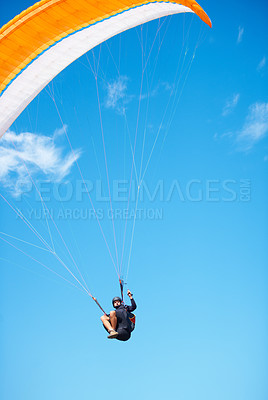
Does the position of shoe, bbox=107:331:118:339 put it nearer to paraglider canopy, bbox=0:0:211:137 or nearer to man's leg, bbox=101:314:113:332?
man's leg, bbox=101:314:113:332

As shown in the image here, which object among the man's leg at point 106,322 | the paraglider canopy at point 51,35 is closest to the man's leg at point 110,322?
the man's leg at point 106,322

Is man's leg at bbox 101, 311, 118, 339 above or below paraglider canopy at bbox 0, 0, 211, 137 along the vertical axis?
below

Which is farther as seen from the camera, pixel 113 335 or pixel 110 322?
pixel 110 322

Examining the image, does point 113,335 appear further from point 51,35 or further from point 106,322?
point 51,35

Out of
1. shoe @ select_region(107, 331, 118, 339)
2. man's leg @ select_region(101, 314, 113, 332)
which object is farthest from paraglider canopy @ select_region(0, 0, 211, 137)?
shoe @ select_region(107, 331, 118, 339)

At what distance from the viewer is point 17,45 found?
27.0ft

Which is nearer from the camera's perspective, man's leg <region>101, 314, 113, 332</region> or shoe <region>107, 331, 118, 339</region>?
shoe <region>107, 331, 118, 339</region>

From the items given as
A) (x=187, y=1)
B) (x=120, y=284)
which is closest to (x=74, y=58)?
(x=187, y=1)

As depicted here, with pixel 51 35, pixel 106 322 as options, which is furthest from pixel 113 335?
pixel 51 35

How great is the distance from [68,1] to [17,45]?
138 cm

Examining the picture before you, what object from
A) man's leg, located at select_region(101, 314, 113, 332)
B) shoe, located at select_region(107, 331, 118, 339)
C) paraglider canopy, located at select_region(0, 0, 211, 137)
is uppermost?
paraglider canopy, located at select_region(0, 0, 211, 137)

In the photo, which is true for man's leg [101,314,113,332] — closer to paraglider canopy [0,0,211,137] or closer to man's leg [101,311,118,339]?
man's leg [101,311,118,339]

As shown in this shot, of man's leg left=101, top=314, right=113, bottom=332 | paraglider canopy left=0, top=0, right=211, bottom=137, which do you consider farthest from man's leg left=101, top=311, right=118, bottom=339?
paraglider canopy left=0, top=0, right=211, bottom=137

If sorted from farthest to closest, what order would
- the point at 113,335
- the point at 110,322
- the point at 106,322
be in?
1. the point at 110,322
2. the point at 106,322
3. the point at 113,335
